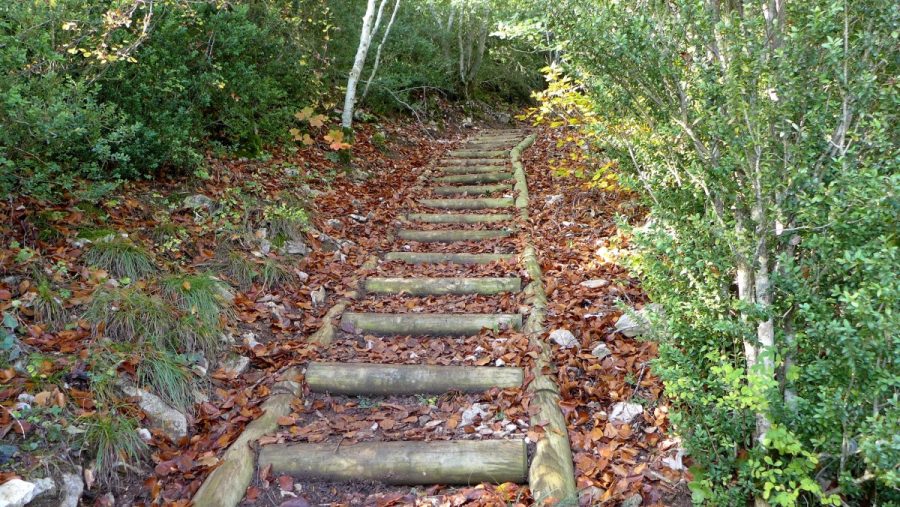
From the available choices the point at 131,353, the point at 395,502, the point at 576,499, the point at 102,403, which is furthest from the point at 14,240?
the point at 576,499

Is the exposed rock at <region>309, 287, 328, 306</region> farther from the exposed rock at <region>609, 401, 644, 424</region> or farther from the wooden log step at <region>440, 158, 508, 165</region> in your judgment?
the wooden log step at <region>440, 158, 508, 165</region>

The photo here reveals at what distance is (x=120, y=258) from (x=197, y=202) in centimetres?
129

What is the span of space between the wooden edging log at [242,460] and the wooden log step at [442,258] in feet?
8.20

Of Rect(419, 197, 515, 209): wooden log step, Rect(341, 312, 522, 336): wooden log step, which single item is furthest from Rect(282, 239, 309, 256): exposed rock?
Rect(419, 197, 515, 209): wooden log step

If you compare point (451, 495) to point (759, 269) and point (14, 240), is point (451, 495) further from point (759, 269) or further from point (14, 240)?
point (14, 240)

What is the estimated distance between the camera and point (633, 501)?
8.54 feet

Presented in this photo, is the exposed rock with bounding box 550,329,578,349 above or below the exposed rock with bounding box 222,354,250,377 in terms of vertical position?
above

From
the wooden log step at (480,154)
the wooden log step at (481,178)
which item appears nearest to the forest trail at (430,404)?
the wooden log step at (481,178)

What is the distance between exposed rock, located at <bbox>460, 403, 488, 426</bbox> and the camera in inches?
133

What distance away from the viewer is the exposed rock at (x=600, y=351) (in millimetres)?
3803

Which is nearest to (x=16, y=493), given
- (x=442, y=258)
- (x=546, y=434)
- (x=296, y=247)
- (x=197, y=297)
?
(x=197, y=297)

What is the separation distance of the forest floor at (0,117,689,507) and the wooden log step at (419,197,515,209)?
3.78ft

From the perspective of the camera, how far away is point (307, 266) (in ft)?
18.0

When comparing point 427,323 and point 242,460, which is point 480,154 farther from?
point 242,460
